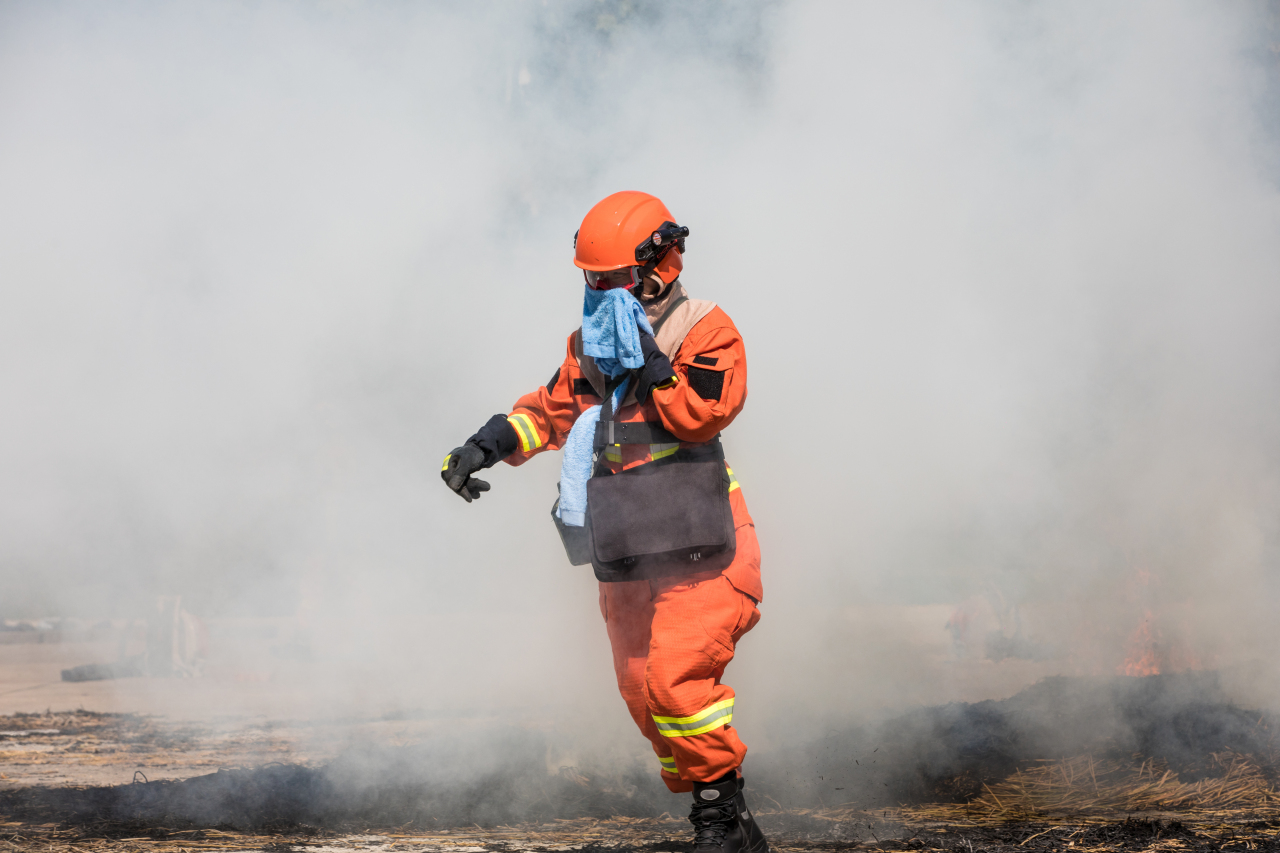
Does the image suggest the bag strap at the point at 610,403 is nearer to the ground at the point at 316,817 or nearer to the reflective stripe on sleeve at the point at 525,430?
the reflective stripe on sleeve at the point at 525,430

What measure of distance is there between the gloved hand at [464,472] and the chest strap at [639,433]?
0.38m

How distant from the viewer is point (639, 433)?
2.51 meters

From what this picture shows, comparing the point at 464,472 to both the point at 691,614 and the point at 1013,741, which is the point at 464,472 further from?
the point at 1013,741

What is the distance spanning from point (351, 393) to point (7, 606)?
4304 millimetres

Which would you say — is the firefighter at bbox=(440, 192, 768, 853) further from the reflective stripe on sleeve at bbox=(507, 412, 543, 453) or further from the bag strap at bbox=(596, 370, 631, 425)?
the reflective stripe on sleeve at bbox=(507, 412, 543, 453)

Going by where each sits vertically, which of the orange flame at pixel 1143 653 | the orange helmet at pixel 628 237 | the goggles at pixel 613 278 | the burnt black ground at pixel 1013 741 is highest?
the orange helmet at pixel 628 237

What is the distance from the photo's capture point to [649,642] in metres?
2.62

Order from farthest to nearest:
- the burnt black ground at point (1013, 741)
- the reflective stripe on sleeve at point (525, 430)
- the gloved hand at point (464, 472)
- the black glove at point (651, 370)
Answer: the burnt black ground at point (1013, 741), the reflective stripe on sleeve at point (525, 430), the gloved hand at point (464, 472), the black glove at point (651, 370)

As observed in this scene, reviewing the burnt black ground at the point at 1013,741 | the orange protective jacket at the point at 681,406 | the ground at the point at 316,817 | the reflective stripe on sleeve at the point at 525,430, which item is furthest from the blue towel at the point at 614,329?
the burnt black ground at the point at 1013,741

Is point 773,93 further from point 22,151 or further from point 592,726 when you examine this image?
point 22,151

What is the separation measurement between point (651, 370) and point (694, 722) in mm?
876

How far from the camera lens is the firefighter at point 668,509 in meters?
2.39

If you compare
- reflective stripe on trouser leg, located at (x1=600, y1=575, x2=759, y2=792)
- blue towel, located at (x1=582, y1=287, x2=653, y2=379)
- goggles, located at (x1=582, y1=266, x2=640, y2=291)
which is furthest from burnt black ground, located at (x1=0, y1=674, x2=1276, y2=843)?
goggles, located at (x1=582, y1=266, x2=640, y2=291)

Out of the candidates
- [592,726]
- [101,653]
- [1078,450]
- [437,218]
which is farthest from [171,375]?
[1078,450]
